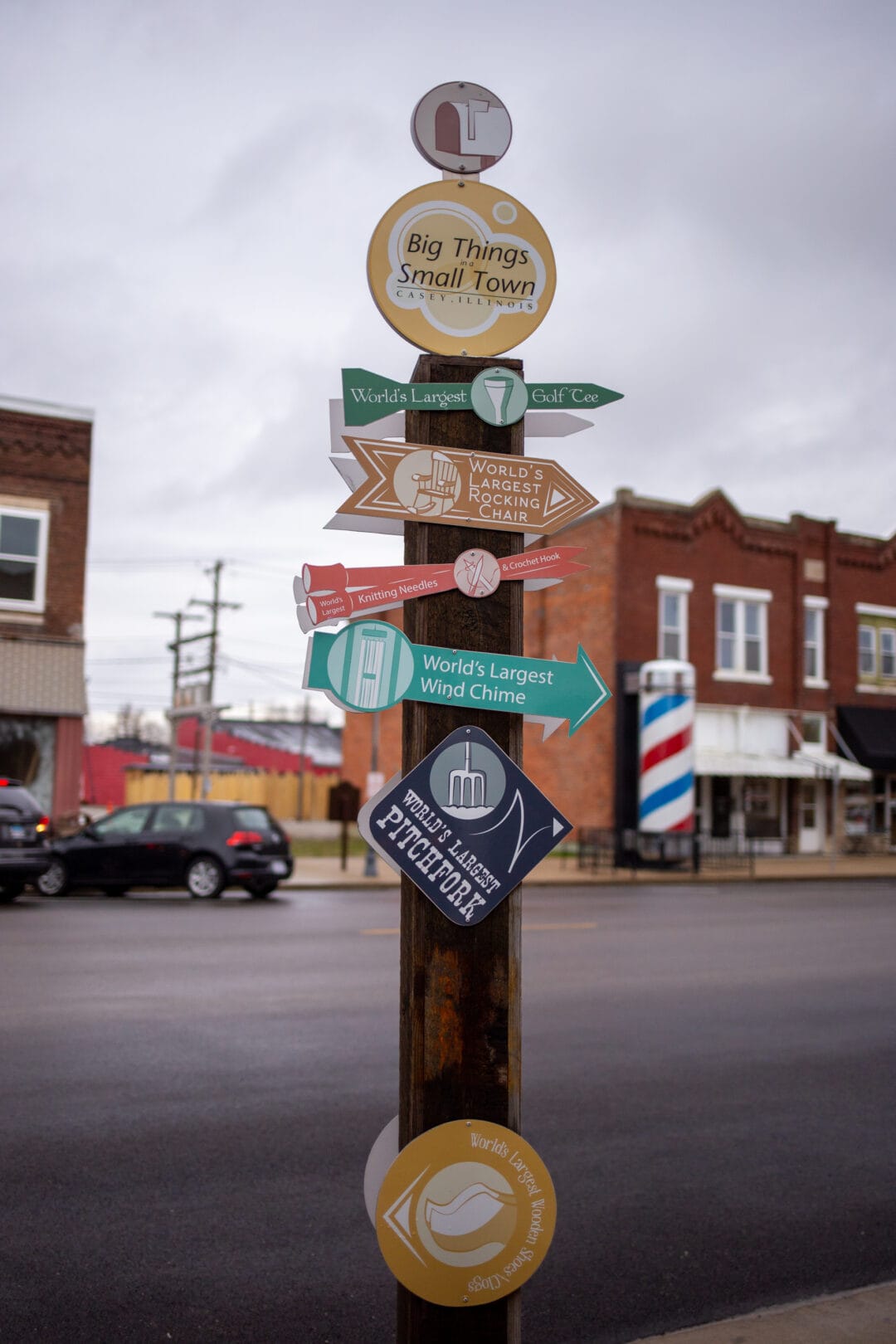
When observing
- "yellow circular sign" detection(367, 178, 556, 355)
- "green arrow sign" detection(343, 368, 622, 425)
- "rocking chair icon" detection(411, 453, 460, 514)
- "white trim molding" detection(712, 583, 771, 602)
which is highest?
"white trim molding" detection(712, 583, 771, 602)

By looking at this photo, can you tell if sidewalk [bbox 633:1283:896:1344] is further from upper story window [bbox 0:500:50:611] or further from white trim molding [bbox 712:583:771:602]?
white trim molding [bbox 712:583:771:602]

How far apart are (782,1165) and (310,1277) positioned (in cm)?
246

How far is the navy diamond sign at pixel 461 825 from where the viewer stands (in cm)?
277

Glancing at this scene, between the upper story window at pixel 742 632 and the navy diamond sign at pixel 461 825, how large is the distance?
28217 millimetres

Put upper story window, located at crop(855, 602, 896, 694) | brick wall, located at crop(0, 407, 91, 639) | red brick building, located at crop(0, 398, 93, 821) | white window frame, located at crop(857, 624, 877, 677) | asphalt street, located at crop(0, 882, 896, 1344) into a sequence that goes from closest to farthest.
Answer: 1. asphalt street, located at crop(0, 882, 896, 1344)
2. red brick building, located at crop(0, 398, 93, 821)
3. brick wall, located at crop(0, 407, 91, 639)
4. white window frame, located at crop(857, 624, 877, 677)
5. upper story window, located at crop(855, 602, 896, 694)

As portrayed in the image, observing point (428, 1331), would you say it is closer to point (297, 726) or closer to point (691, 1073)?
point (691, 1073)

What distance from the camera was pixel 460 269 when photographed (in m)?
3.06

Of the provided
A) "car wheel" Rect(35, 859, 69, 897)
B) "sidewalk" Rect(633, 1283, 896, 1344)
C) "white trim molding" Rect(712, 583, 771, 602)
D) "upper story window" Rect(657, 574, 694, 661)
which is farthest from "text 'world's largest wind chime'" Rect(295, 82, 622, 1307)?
"white trim molding" Rect(712, 583, 771, 602)

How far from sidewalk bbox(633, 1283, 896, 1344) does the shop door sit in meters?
28.5

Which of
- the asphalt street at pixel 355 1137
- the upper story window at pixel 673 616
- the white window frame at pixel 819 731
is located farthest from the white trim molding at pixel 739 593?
the asphalt street at pixel 355 1137

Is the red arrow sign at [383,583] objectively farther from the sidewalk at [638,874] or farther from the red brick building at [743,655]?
the red brick building at [743,655]

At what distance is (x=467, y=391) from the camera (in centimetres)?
295

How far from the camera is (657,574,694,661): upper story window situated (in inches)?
1168

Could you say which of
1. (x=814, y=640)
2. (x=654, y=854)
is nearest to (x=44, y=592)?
(x=654, y=854)
